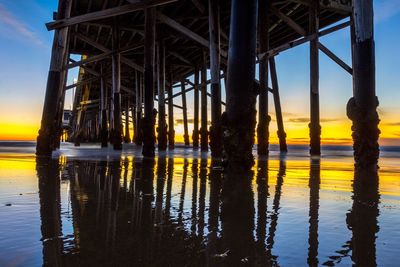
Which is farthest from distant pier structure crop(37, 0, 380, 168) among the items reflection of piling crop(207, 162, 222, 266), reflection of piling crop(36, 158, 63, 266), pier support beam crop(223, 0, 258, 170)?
reflection of piling crop(36, 158, 63, 266)

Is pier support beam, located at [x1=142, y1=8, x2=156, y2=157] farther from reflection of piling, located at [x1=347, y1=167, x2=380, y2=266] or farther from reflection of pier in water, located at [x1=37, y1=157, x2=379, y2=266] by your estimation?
reflection of piling, located at [x1=347, y1=167, x2=380, y2=266]

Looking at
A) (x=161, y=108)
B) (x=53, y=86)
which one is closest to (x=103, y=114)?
(x=161, y=108)

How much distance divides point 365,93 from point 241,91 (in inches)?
67.5

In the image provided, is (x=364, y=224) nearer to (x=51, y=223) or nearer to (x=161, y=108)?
(x=51, y=223)

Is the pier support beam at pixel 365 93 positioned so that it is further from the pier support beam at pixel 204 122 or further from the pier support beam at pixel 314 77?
the pier support beam at pixel 204 122

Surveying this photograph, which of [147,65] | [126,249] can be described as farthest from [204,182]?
[147,65]

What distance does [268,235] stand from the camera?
145 centimetres

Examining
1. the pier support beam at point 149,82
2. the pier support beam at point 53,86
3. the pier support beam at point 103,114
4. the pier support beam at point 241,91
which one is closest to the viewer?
the pier support beam at point 241,91

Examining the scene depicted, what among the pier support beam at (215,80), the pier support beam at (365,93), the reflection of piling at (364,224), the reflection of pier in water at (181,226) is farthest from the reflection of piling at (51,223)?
the pier support beam at (215,80)

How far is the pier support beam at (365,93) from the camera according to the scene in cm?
445

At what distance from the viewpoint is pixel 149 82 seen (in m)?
7.75

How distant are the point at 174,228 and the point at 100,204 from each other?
2.44 ft

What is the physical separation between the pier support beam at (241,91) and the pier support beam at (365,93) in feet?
4.78

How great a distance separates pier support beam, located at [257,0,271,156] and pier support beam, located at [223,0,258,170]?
192 inches
